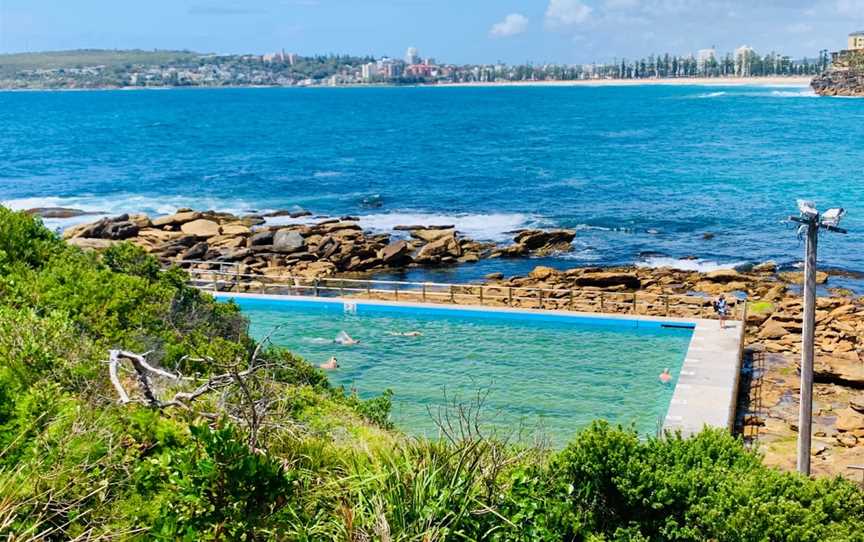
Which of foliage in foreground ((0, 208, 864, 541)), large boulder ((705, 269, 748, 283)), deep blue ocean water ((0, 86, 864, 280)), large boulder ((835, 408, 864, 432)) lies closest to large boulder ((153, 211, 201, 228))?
deep blue ocean water ((0, 86, 864, 280))

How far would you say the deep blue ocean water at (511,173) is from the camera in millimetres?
41250

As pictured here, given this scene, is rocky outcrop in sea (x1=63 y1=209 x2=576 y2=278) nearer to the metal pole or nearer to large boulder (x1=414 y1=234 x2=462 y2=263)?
large boulder (x1=414 y1=234 x2=462 y2=263)

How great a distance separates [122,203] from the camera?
52.7 metres

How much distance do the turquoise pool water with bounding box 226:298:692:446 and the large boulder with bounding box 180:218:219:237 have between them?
14.0m

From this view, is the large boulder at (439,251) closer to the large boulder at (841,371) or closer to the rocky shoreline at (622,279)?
the rocky shoreline at (622,279)

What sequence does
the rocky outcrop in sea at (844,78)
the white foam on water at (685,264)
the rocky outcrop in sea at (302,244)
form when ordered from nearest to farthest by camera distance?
the white foam on water at (685,264) < the rocky outcrop in sea at (302,244) < the rocky outcrop in sea at (844,78)

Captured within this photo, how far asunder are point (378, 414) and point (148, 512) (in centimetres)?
746

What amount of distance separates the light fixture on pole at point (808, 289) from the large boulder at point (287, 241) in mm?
25770

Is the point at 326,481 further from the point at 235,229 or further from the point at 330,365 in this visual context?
the point at 235,229

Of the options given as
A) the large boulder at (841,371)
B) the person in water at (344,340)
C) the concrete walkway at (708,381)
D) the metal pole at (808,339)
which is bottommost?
the large boulder at (841,371)

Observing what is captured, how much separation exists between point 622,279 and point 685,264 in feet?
18.9

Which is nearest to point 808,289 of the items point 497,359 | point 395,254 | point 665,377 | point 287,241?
point 665,377

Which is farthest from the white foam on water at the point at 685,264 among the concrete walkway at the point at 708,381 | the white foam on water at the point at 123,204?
the white foam on water at the point at 123,204

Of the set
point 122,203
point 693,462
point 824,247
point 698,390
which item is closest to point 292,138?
point 122,203
